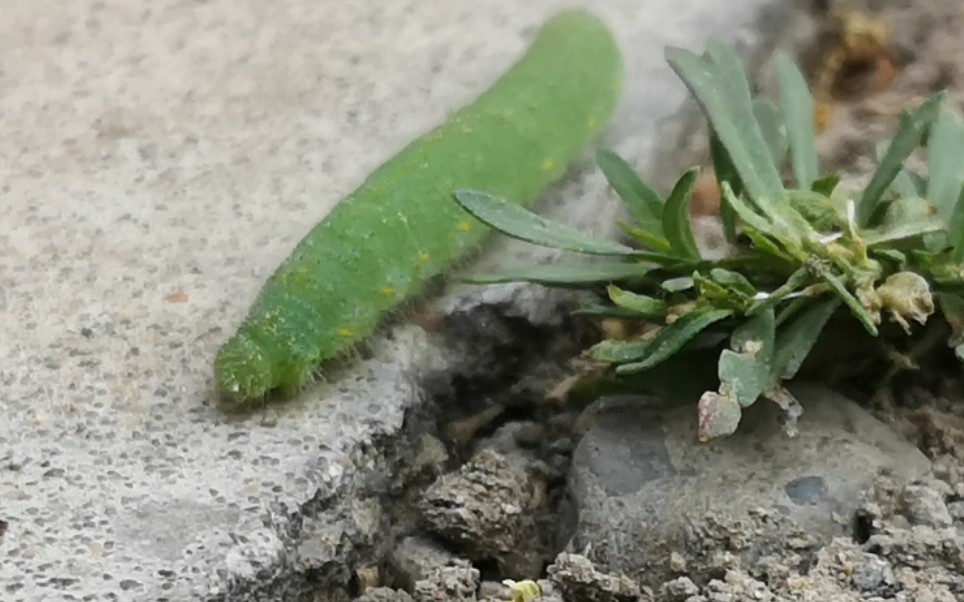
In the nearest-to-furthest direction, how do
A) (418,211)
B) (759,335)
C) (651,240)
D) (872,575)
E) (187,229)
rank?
(872,575), (759,335), (651,240), (418,211), (187,229)

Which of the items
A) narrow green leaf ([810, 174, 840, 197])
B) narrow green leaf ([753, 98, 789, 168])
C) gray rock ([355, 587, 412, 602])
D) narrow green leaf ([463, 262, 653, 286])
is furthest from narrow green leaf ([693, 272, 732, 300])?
gray rock ([355, 587, 412, 602])

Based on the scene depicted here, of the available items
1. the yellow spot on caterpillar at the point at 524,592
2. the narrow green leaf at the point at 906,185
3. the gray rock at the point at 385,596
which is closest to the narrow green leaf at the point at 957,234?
the narrow green leaf at the point at 906,185

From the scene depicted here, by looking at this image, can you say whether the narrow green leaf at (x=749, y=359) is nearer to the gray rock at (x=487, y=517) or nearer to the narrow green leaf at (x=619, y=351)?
the narrow green leaf at (x=619, y=351)

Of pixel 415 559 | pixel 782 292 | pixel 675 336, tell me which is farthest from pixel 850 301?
pixel 415 559

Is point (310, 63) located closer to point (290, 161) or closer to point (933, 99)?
point (290, 161)

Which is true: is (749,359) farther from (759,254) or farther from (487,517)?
(487,517)
